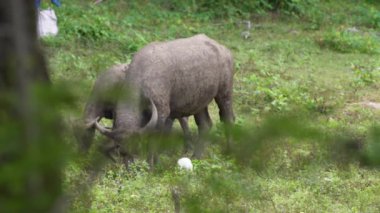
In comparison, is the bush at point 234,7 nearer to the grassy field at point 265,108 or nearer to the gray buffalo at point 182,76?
the grassy field at point 265,108

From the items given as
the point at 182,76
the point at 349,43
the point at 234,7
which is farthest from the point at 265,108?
the point at 234,7

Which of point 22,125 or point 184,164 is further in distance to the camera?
point 184,164

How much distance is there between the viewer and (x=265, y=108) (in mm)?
8609

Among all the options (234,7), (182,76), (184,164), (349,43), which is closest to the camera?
(184,164)

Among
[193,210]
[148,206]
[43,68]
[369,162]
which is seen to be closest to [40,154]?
[43,68]

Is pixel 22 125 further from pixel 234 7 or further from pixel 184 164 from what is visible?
pixel 234 7

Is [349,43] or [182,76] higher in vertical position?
[182,76]

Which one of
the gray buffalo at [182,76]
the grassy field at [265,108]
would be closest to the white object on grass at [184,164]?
the grassy field at [265,108]

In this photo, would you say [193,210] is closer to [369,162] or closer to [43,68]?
[369,162]

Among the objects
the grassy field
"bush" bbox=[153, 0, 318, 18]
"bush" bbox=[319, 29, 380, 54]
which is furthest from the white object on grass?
"bush" bbox=[153, 0, 318, 18]

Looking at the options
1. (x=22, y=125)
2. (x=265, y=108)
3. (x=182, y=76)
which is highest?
(x=22, y=125)

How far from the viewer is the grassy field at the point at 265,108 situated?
1.76 metres

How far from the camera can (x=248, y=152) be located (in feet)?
5.62

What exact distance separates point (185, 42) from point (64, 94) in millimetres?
7683
